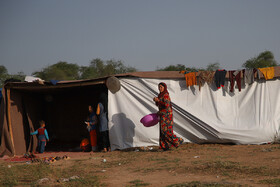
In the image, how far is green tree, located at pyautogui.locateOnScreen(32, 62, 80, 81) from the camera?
20.1 m

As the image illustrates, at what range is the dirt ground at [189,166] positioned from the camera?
182 inches

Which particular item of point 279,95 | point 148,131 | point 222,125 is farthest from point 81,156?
point 279,95

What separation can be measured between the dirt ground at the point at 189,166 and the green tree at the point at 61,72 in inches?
491

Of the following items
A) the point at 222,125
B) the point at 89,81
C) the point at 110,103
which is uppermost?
the point at 89,81

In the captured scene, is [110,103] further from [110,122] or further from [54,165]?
[54,165]

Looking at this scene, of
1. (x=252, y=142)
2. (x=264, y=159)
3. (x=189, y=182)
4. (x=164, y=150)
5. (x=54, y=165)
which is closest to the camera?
(x=189, y=182)

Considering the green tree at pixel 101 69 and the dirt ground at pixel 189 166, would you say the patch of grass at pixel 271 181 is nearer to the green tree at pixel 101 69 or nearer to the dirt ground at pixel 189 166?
the dirt ground at pixel 189 166

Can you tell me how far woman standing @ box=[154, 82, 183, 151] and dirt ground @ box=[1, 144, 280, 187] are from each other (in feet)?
0.63

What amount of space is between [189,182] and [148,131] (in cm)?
416

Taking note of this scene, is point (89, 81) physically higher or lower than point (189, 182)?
higher

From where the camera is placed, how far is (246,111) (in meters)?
8.73

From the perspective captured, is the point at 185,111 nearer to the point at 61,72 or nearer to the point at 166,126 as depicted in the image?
the point at 166,126

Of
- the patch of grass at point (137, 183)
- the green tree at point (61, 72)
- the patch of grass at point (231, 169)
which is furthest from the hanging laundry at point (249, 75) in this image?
the green tree at point (61, 72)

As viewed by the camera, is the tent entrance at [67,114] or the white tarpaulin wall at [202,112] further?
the tent entrance at [67,114]
